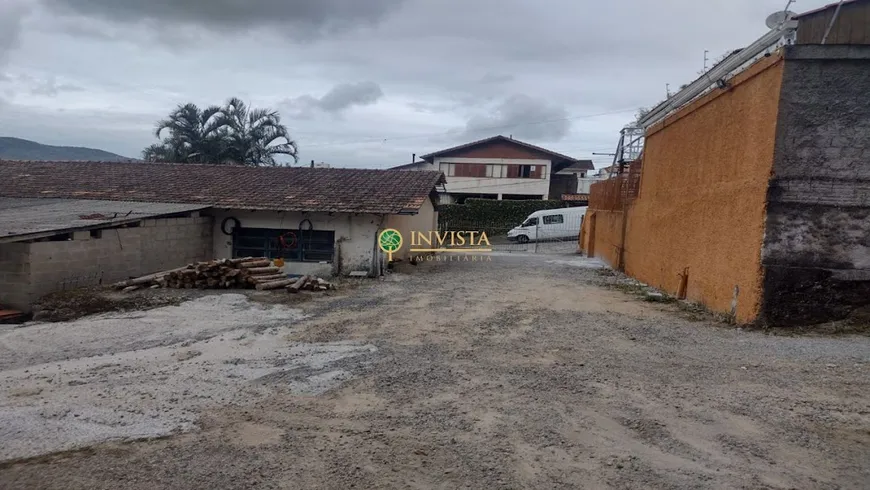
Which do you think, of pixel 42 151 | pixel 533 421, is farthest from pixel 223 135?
pixel 42 151

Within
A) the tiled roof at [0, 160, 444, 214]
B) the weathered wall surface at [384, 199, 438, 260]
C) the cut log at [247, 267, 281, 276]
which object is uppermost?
the tiled roof at [0, 160, 444, 214]

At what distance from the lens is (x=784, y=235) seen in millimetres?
7914

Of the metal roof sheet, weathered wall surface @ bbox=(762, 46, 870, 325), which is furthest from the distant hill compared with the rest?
weathered wall surface @ bbox=(762, 46, 870, 325)

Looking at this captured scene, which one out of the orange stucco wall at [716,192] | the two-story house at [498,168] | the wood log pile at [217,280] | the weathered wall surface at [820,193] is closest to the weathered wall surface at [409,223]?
the wood log pile at [217,280]

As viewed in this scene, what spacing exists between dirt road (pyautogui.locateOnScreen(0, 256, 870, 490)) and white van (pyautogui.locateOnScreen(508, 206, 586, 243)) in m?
23.4

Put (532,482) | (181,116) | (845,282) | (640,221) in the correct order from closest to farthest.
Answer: (532,482) → (845,282) → (640,221) → (181,116)

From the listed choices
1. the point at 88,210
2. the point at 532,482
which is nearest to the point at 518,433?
the point at 532,482

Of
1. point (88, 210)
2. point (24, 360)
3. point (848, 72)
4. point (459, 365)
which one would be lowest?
point (24, 360)

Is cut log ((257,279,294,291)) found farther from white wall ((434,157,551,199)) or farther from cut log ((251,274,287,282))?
white wall ((434,157,551,199))

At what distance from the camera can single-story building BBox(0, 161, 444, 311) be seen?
1150 centimetres

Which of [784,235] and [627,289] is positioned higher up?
[784,235]

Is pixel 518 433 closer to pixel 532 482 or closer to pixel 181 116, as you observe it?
pixel 532 482

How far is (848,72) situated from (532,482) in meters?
8.30

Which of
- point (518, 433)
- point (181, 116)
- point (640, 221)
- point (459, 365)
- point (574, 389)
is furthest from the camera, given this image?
point (181, 116)
